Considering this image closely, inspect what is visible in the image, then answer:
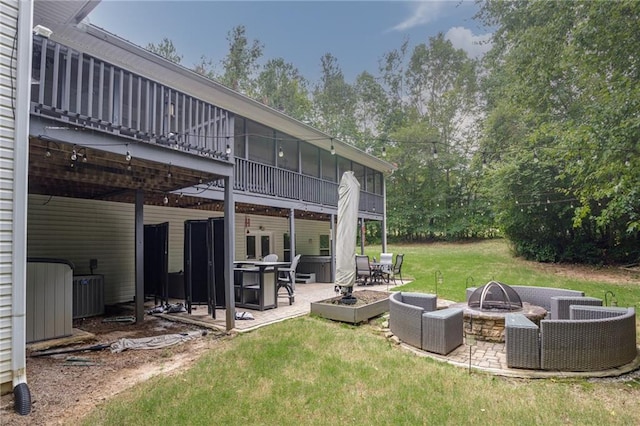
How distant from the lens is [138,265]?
22.8ft

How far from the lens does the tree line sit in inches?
283

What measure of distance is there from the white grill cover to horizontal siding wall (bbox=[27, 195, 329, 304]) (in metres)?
5.55

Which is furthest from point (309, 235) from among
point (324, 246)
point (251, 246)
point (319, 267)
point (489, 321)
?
point (489, 321)

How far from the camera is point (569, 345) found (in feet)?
14.1

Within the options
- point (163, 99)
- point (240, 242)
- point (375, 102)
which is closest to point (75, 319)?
point (163, 99)

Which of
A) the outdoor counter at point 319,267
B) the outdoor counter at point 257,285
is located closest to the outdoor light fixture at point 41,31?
the outdoor counter at point 257,285

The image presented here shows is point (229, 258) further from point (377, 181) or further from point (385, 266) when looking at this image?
point (377, 181)

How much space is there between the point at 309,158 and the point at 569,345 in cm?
1166

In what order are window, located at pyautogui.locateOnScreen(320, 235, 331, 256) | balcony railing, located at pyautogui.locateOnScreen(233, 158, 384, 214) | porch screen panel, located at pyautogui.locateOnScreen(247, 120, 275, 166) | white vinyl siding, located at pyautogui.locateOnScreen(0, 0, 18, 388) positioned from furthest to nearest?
window, located at pyautogui.locateOnScreen(320, 235, 331, 256) → porch screen panel, located at pyautogui.locateOnScreen(247, 120, 275, 166) → balcony railing, located at pyautogui.locateOnScreen(233, 158, 384, 214) → white vinyl siding, located at pyautogui.locateOnScreen(0, 0, 18, 388)

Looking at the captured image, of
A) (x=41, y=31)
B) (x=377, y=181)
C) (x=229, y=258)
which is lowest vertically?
(x=229, y=258)

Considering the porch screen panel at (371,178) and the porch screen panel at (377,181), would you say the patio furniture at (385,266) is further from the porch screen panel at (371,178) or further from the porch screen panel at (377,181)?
the porch screen panel at (377,181)

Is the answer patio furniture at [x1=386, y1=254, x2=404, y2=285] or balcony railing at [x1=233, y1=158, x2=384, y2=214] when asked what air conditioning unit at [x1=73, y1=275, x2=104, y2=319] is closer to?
balcony railing at [x1=233, y1=158, x2=384, y2=214]

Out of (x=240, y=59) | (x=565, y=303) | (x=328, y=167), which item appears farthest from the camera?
(x=240, y=59)

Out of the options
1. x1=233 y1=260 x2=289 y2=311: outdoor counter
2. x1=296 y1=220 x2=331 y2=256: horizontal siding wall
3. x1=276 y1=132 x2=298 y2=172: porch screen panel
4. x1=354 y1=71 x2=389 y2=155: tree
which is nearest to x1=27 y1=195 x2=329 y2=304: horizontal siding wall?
x1=233 y1=260 x2=289 y2=311: outdoor counter
